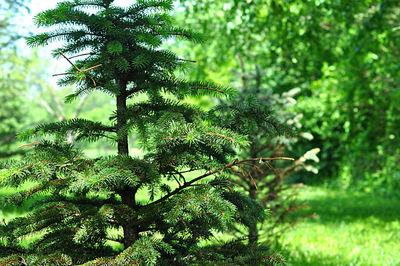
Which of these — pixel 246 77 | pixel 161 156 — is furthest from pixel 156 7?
pixel 246 77

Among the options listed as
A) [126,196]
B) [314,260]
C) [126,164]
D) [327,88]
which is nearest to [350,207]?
[327,88]

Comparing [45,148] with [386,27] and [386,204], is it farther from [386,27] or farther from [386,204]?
[386,204]

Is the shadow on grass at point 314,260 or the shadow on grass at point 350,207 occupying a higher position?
the shadow on grass at point 350,207

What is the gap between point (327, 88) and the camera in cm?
A: 1160

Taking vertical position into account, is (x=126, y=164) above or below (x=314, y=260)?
above

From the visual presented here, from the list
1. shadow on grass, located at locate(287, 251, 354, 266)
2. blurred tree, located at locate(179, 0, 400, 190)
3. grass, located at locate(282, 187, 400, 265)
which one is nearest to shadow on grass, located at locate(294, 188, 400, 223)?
grass, located at locate(282, 187, 400, 265)

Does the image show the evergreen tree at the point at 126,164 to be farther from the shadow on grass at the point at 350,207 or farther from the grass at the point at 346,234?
the shadow on grass at the point at 350,207

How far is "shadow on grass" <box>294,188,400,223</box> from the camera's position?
859cm

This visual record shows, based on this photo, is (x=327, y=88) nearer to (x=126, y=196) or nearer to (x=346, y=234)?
(x=346, y=234)

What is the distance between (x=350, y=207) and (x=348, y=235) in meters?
3.49

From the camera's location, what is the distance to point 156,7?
230 centimetres

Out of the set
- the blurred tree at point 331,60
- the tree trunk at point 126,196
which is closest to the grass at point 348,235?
the blurred tree at point 331,60

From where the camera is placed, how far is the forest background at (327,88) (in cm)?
620

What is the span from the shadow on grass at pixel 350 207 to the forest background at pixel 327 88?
0.09 ft
